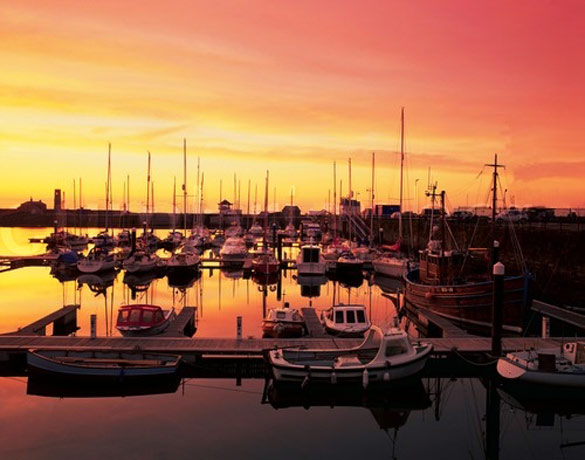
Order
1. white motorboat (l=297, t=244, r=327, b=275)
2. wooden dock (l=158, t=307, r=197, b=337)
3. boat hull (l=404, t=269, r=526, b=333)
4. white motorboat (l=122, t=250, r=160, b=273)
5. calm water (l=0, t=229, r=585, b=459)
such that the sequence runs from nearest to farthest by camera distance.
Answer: calm water (l=0, t=229, r=585, b=459) → wooden dock (l=158, t=307, r=197, b=337) → boat hull (l=404, t=269, r=526, b=333) → white motorboat (l=297, t=244, r=327, b=275) → white motorboat (l=122, t=250, r=160, b=273)

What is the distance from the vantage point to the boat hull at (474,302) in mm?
31719

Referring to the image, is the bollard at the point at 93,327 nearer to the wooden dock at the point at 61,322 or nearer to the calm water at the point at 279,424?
the calm water at the point at 279,424

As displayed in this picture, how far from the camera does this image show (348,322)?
29.5 meters

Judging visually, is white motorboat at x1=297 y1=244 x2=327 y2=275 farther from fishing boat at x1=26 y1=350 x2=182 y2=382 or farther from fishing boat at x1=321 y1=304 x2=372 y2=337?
fishing boat at x1=26 y1=350 x2=182 y2=382

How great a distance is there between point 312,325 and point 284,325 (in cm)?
194

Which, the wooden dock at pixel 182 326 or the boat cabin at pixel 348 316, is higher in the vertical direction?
the boat cabin at pixel 348 316

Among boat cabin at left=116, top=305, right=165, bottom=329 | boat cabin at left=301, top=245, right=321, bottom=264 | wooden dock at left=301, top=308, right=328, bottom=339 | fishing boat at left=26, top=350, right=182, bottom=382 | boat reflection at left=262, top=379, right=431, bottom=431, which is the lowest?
boat reflection at left=262, top=379, right=431, bottom=431

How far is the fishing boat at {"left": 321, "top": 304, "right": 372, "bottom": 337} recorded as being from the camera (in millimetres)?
29153

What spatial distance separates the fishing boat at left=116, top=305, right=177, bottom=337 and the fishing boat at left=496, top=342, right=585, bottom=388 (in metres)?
16.1

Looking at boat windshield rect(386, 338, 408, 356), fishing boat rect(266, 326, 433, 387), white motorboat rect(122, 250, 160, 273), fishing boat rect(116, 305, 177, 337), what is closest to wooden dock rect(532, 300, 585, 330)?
fishing boat rect(266, 326, 433, 387)

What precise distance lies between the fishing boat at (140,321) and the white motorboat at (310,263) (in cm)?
3136

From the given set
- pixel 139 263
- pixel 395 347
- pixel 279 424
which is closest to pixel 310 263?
pixel 139 263

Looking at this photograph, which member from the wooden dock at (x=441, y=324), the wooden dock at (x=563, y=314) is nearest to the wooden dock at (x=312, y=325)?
the wooden dock at (x=441, y=324)

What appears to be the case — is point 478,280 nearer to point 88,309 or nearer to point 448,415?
point 448,415
